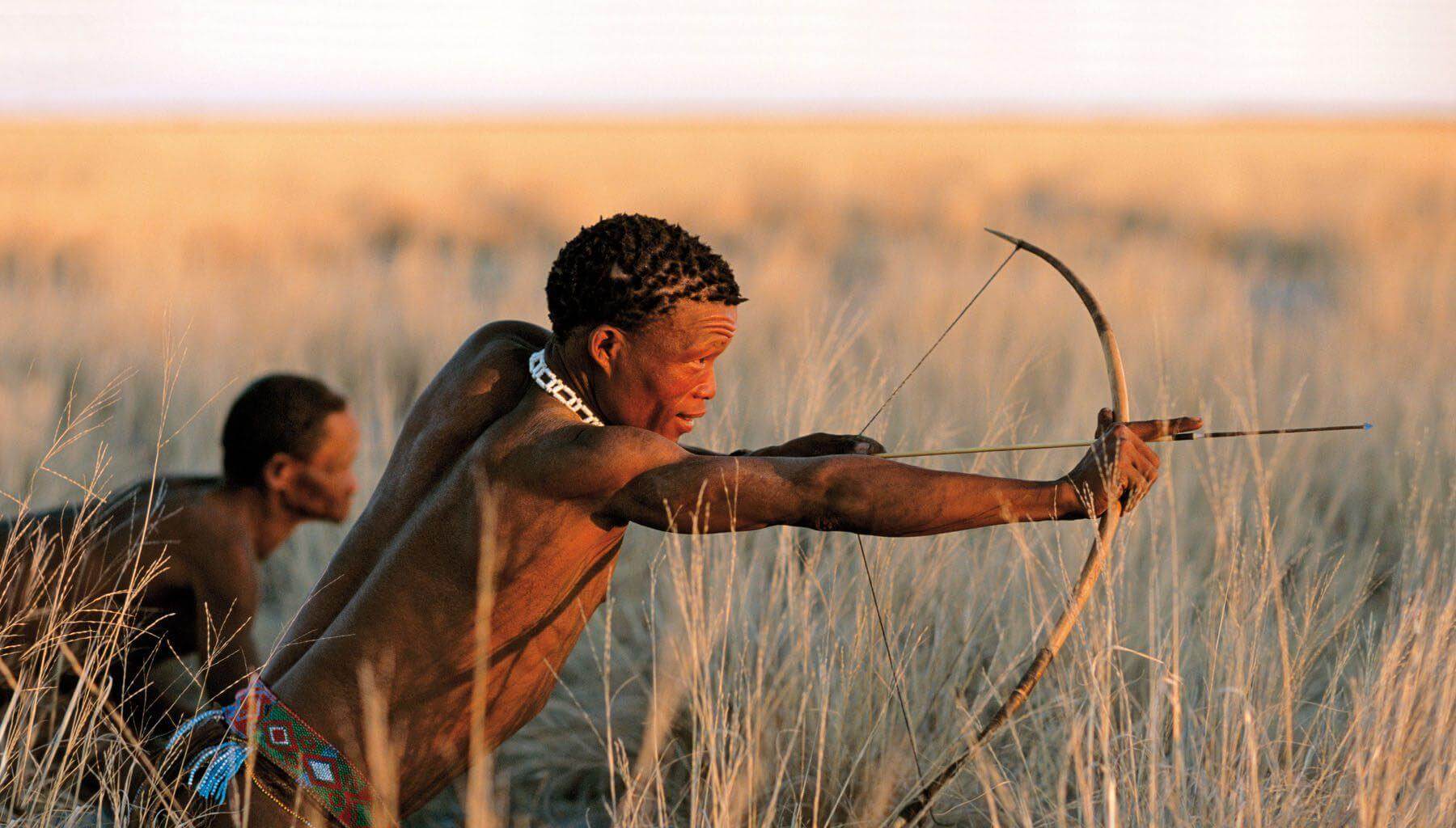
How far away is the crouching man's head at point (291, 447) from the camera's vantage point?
11.8 feet

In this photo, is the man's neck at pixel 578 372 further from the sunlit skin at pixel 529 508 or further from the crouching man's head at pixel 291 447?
the crouching man's head at pixel 291 447

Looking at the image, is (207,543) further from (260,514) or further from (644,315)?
(644,315)

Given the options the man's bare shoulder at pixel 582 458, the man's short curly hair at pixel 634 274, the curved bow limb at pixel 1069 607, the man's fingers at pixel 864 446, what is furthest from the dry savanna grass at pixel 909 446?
the man's short curly hair at pixel 634 274

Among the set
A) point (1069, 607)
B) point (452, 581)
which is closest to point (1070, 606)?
point (1069, 607)

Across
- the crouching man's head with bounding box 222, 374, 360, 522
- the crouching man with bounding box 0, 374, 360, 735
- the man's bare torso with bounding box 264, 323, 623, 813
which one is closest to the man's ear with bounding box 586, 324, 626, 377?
the man's bare torso with bounding box 264, 323, 623, 813

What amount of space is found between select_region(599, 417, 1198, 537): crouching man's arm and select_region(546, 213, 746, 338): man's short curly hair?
0.27m

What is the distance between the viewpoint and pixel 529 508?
2266 mm

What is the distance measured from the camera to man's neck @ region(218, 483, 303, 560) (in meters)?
3.62

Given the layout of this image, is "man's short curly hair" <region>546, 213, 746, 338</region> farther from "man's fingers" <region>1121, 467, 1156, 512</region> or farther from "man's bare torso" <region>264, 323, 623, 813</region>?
"man's fingers" <region>1121, 467, 1156, 512</region>

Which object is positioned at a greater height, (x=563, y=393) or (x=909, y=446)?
(x=563, y=393)

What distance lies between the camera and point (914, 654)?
3.50 m

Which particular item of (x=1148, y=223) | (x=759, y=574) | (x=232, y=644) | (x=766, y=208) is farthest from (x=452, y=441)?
(x=766, y=208)

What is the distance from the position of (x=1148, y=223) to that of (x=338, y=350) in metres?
10.6

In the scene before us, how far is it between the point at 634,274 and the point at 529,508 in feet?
1.41
